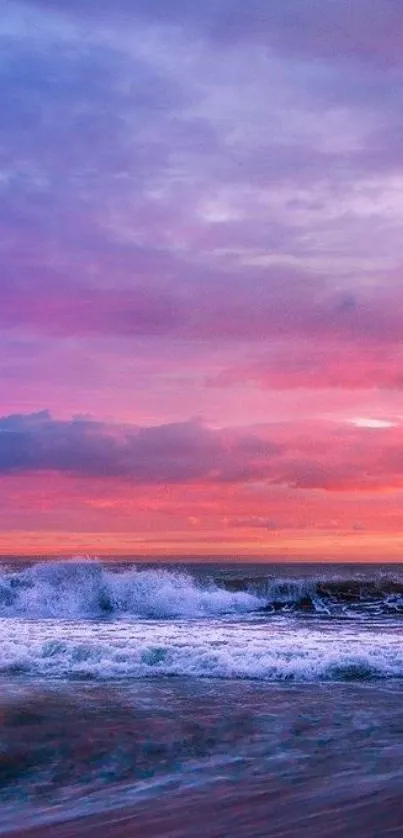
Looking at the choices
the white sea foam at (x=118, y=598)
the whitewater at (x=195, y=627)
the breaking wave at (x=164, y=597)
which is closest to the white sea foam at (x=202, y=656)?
the whitewater at (x=195, y=627)

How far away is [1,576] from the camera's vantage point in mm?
42812

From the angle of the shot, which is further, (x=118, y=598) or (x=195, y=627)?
A: (x=118, y=598)

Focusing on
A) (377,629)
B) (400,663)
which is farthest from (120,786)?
(377,629)

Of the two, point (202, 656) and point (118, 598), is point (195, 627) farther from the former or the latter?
point (118, 598)

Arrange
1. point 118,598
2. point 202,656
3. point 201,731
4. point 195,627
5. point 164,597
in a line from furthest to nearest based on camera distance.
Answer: point 118,598 → point 164,597 → point 195,627 → point 202,656 → point 201,731

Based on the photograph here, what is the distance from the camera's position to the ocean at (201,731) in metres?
7.84

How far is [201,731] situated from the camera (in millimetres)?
11852

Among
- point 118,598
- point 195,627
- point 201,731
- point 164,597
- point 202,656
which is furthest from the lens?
point 118,598

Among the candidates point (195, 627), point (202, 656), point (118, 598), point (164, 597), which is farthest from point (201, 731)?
point (118, 598)

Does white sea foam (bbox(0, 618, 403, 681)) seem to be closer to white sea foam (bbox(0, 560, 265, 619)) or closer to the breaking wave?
the breaking wave

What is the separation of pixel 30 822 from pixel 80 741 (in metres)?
3.68

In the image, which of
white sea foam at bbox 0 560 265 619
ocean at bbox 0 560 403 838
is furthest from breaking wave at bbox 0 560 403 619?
ocean at bbox 0 560 403 838

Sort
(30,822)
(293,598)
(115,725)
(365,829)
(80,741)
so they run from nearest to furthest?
(365,829) → (30,822) → (80,741) → (115,725) → (293,598)

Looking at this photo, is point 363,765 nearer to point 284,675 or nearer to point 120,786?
point 120,786
